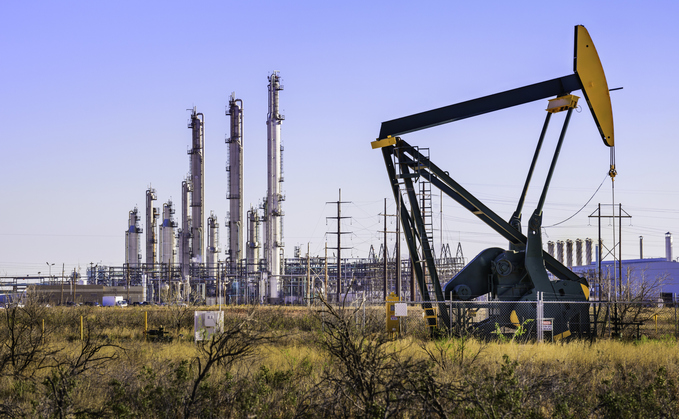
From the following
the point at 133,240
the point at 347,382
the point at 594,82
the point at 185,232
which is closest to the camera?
the point at 347,382

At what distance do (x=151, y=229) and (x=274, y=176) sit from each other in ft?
77.5

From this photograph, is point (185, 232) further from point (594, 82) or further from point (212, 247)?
point (594, 82)

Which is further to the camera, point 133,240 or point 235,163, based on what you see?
point 133,240

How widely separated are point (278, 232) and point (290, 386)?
143 feet

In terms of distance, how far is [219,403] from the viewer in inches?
346

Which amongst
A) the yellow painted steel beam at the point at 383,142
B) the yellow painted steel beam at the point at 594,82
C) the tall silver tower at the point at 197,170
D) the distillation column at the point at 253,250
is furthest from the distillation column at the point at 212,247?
the yellow painted steel beam at the point at 594,82

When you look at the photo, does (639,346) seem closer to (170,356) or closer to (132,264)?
(170,356)

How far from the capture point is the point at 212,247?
67625mm

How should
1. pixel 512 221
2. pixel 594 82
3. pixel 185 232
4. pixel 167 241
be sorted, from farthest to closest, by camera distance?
pixel 167 241 < pixel 185 232 < pixel 512 221 < pixel 594 82

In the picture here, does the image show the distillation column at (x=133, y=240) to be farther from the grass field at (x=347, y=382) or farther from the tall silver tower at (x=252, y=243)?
the grass field at (x=347, y=382)

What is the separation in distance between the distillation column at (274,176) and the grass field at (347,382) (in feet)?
116

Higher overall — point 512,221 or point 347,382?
point 512,221

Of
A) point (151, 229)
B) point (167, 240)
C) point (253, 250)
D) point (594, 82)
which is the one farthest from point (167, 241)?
point (594, 82)

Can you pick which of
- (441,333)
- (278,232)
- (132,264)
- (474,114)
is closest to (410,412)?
(441,333)
